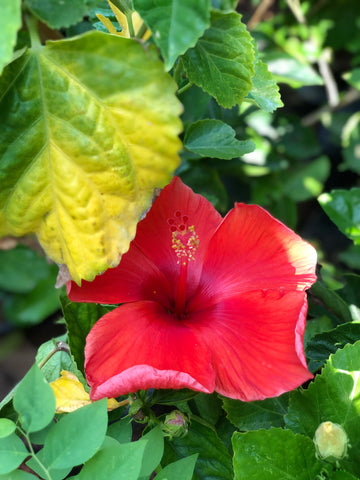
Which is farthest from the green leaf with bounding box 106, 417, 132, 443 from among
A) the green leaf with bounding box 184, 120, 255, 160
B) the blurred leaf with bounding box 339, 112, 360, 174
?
the blurred leaf with bounding box 339, 112, 360, 174

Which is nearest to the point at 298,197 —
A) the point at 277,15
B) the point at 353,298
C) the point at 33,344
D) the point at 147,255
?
the point at 277,15

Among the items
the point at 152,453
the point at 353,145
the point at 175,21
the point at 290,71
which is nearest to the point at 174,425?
the point at 152,453

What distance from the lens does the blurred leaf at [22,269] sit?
1957mm

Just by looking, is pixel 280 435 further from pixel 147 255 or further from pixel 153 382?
pixel 147 255

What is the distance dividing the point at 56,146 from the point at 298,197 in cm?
148

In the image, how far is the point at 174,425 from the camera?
781 mm

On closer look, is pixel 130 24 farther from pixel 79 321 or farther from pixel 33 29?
pixel 79 321

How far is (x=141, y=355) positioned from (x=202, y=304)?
192mm

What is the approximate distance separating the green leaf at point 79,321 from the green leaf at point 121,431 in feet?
0.31

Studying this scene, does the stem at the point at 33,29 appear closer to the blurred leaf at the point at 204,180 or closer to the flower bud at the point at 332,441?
the flower bud at the point at 332,441

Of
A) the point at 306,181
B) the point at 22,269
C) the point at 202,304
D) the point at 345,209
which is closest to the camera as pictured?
the point at 202,304

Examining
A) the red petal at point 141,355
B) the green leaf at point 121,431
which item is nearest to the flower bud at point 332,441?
the red petal at point 141,355

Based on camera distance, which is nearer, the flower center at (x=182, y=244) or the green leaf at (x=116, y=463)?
the green leaf at (x=116, y=463)

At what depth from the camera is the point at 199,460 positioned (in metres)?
0.83
